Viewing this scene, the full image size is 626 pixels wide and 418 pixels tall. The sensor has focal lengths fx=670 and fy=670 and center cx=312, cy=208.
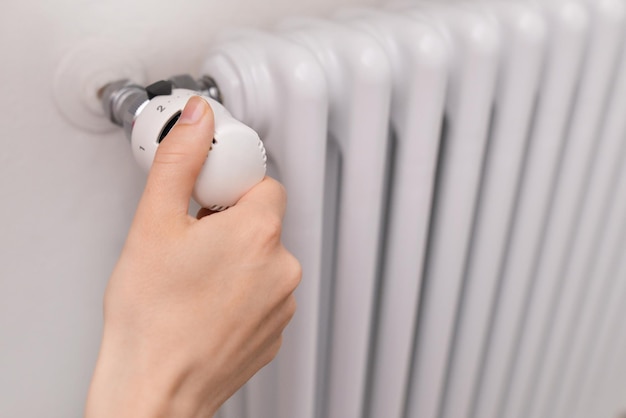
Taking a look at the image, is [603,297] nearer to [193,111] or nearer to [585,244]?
[585,244]

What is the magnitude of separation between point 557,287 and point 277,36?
47cm

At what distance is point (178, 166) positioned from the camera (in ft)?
1.24

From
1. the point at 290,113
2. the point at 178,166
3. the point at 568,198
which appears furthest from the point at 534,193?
the point at 178,166

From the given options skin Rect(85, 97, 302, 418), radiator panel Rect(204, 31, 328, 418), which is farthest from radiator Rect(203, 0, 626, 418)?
skin Rect(85, 97, 302, 418)

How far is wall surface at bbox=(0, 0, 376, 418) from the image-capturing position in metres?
0.48

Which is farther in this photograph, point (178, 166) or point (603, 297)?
point (603, 297)

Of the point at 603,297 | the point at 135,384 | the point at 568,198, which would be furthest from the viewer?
the point at 603,297

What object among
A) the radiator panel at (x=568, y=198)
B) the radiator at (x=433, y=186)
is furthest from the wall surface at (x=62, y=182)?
the radiator panel at (x=568, y=198)

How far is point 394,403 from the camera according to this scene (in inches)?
26.4

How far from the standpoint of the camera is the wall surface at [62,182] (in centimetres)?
48

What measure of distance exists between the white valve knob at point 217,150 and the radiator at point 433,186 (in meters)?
0.07

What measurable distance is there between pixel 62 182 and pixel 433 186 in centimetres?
33

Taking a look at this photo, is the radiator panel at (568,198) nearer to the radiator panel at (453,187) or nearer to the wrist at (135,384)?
the radiator panel at (453,187)

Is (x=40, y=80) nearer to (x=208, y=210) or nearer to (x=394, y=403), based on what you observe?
(x=208, y=210)
